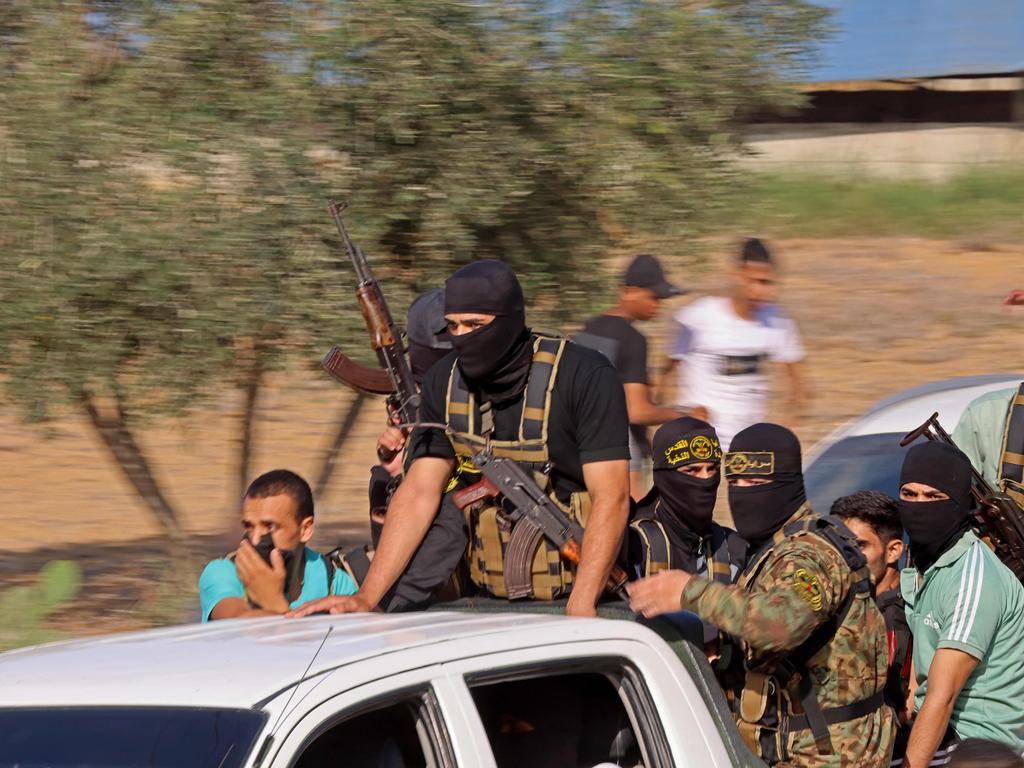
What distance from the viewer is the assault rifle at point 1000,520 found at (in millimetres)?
4531

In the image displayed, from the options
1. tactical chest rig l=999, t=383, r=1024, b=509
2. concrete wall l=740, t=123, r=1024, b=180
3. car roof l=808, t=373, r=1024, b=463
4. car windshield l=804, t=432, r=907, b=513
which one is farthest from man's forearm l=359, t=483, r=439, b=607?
concrete wall l=740, t=123, r=1024, b=180

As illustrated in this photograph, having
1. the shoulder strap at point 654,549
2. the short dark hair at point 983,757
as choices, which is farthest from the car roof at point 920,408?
the short dark hair at point 983,757

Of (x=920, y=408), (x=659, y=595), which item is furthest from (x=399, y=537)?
(x=920, y=408)

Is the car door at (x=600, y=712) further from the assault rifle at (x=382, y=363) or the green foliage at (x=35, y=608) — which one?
the green foliage at (x=35, y=608)

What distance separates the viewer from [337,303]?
23.6 ft

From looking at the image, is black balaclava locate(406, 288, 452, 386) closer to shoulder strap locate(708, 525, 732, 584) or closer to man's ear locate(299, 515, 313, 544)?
man's ear locate(299, 515, 313, 544)

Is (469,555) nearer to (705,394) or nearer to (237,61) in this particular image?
(705,394)

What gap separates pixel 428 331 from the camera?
472 cm

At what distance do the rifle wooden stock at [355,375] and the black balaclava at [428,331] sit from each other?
265 millimetres

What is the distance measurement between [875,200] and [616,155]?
14.9 m

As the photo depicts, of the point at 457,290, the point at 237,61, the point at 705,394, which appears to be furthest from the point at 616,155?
the point at 457,290

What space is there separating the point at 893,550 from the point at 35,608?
4.85 metres

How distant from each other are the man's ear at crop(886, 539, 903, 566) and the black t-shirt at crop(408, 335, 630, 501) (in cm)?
122

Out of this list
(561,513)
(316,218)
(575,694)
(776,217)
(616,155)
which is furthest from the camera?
(776,217)
